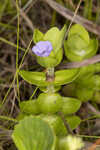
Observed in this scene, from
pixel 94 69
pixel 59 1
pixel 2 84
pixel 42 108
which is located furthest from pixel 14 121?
pixel 59 1

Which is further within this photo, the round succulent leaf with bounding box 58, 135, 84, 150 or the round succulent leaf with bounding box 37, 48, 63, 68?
the round succulent leaf with bounding box 37, 48, 63, 68

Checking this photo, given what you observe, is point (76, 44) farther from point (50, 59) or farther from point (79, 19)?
point (79, 19)

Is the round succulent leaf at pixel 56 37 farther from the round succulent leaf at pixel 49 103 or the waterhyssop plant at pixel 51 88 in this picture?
the round succulent leaf at pixel 49 103

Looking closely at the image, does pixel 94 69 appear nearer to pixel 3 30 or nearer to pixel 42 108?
pixel 42 108

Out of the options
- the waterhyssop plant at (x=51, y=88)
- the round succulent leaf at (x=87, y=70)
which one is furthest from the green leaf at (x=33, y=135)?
the round succulent leaf at (x=87, y=70)

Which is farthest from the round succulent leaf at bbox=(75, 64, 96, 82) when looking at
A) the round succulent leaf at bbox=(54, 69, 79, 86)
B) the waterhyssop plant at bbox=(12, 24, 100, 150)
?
the round succulent leaf at bbox=(54, 69, 79, 86)

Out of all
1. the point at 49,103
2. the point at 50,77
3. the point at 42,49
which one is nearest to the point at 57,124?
the point at 49,103

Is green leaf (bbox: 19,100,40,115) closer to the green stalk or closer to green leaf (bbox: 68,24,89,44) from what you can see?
the green stalk

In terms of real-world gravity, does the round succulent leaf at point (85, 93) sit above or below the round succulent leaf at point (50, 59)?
below
